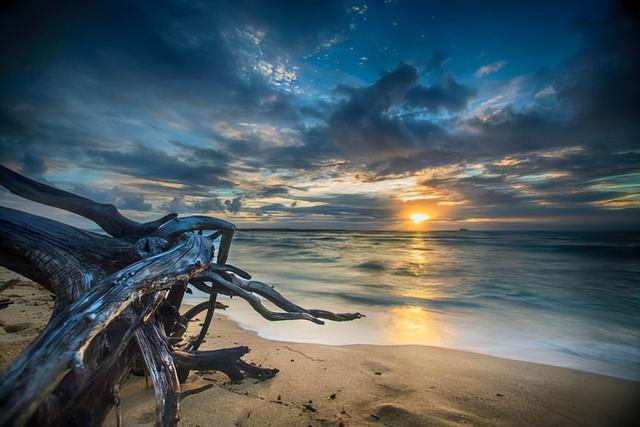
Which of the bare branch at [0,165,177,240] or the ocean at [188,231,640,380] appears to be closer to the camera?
the bare branch at [0,165,177,240]

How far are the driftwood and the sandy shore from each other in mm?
415

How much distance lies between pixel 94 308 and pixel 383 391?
2.86m

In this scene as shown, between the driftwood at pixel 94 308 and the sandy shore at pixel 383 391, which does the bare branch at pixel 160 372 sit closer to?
the driftwood at pixel 94 308

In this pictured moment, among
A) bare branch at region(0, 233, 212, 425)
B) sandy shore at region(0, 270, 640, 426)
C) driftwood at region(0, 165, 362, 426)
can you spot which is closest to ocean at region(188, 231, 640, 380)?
sandy shore at region(0, 270, 640, 426)

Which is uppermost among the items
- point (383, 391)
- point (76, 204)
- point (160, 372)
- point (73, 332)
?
point (76, 204)

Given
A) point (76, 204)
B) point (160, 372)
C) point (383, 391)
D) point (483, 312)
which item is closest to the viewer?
point (160, 372)

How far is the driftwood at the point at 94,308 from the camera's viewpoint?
1.21 metres

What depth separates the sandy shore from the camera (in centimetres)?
250

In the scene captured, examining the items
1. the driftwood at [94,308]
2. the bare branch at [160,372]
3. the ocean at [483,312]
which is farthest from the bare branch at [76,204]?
the ocean at [483,312]

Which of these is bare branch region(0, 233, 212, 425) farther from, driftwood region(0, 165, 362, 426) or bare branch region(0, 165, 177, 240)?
bare branch region(0, 165, 177, 240)

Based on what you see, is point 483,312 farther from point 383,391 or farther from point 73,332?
point 73,332

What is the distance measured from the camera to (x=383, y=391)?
300 cm

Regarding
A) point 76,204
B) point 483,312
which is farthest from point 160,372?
point 483,312

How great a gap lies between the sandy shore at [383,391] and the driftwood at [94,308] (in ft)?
1.36
